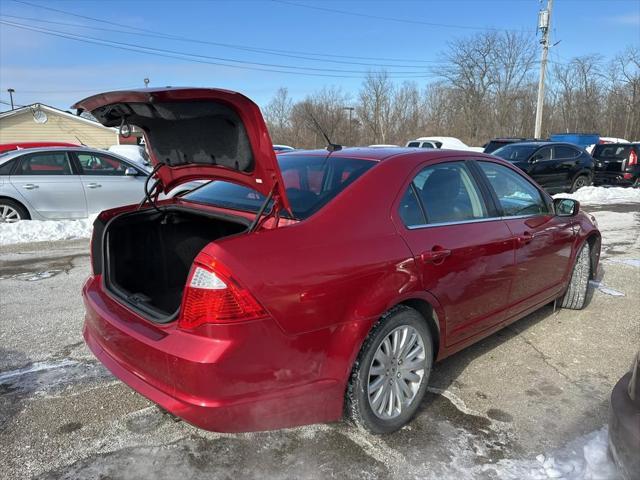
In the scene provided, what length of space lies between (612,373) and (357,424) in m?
2.15

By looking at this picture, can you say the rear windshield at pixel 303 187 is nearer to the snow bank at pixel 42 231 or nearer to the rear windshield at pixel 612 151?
the snow bank at pixel 42 231

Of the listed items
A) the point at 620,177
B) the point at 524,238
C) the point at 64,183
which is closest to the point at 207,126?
the point at 524,238

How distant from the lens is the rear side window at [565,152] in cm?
1439

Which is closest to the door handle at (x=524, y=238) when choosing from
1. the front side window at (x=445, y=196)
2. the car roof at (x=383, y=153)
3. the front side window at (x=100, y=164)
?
the front side window at (x=445, y=196)

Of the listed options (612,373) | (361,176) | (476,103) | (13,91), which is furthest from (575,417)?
(13,91)

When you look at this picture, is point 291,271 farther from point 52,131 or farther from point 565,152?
point 52,131

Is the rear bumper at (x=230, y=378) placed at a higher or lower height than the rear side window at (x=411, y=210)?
lower

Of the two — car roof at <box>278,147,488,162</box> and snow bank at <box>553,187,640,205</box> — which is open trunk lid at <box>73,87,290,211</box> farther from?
snow bank at <box>553,187,640,205</box>

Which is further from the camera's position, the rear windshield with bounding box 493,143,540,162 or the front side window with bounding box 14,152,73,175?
the rear windshield with bounding box 493,143,540,162

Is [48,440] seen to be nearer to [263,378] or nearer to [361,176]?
[263,378]

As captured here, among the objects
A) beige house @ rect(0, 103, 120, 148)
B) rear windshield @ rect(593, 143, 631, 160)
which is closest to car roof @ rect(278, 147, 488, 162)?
rear windshield @ rect(593, 143, 631, 160)

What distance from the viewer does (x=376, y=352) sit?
2.62 meters

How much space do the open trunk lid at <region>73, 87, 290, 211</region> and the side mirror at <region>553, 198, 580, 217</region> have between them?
2.93 metres

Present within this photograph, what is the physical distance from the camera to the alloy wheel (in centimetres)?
267
